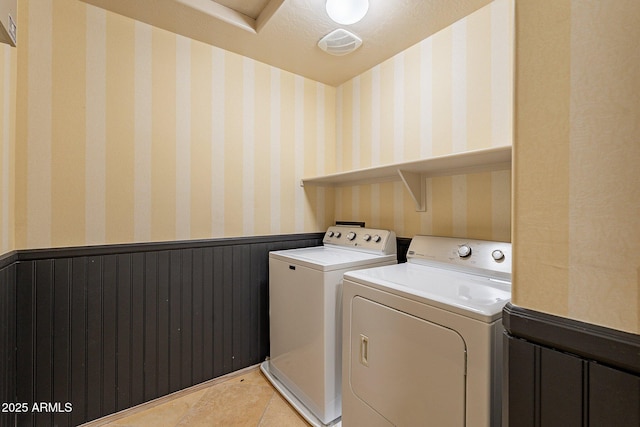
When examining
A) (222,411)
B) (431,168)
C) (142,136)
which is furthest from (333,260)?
(142,136)

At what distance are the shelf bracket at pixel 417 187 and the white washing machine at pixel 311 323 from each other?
0.89ft

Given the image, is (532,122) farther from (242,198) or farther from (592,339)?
(242,198)

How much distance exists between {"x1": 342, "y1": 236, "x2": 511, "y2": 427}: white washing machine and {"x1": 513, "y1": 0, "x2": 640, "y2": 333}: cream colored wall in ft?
1.13

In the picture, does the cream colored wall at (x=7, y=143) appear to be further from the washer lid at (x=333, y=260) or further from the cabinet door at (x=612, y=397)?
the cabinet door at (x=612, y=397)

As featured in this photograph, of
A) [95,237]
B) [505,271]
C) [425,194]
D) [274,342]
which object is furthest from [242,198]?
[505,271]

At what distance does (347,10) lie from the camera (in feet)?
4.86

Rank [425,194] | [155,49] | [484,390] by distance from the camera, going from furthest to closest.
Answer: [425,194], [155,49], [484,390]

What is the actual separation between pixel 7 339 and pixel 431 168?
2262 millimetres

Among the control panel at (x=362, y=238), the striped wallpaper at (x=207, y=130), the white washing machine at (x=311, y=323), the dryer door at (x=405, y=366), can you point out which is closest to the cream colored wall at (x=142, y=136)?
the striped wallpaper at (x=207, y=130)

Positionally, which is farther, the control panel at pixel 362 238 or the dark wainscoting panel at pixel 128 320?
the control panel at pixel 362 238

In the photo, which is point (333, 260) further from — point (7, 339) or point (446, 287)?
point (7, 339)

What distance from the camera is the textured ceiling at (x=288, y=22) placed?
152cm

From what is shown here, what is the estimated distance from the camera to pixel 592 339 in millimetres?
517

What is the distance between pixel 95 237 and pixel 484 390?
74.9 inches
